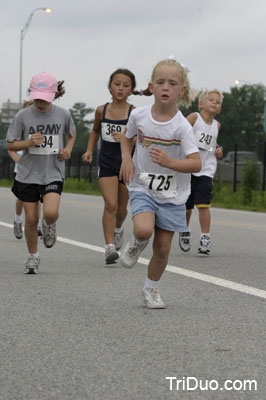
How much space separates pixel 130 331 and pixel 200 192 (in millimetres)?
4870

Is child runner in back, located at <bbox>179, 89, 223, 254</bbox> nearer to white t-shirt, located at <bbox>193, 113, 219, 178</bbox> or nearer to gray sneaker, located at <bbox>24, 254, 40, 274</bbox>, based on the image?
white t-shirt, located at <bbox>193, 113, 219, 178</bbox>

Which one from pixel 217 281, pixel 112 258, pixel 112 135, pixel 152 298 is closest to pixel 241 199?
pixel 112 135

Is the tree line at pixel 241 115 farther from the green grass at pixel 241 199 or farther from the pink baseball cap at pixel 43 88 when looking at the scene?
the pink baseball cap at pixel 43 88

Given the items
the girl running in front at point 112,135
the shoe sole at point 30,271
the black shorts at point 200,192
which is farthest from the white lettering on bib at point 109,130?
the shoe sole at point 30,271

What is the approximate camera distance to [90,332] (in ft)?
17.3

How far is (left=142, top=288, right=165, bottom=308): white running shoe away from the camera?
6.18 meters

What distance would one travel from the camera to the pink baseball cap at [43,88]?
25.2ft

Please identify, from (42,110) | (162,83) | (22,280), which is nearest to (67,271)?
(22,280)

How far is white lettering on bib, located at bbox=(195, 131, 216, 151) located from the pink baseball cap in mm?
2571

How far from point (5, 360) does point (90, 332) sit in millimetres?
824

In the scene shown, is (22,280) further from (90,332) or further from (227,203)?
(227,203)

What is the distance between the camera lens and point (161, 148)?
20.0 feet

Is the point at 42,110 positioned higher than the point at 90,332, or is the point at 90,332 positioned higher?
the point at 42,110

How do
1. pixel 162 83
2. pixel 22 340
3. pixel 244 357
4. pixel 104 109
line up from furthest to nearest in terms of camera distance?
pixel 104 109 < pixel 162 83 < pixel 22 340 < pixel 244 357
